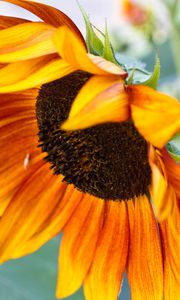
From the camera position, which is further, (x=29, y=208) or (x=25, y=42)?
(x=29, y=208)

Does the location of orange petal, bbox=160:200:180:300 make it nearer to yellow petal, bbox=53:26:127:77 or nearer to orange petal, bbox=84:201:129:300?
orange petal, bbox=84:201:129:300

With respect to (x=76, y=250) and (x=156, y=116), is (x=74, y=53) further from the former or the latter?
(x=76, y=250)

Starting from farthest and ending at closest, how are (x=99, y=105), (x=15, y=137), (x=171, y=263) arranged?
(x=15, y=137)
(x=171, y=263)
(x=99, y=105)

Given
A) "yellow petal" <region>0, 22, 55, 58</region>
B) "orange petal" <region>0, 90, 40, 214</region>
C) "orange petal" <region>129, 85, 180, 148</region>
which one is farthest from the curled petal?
"orange petal" <region>0, 90, 40, 214</region>

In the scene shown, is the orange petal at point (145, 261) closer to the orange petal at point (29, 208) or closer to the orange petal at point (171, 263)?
the orange petal at point (171, 263)

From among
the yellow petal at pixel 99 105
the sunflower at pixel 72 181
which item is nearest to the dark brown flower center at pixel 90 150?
the sunflower at pixel 72 181

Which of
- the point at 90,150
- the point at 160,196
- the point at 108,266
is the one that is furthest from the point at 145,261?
the point at 160,196
